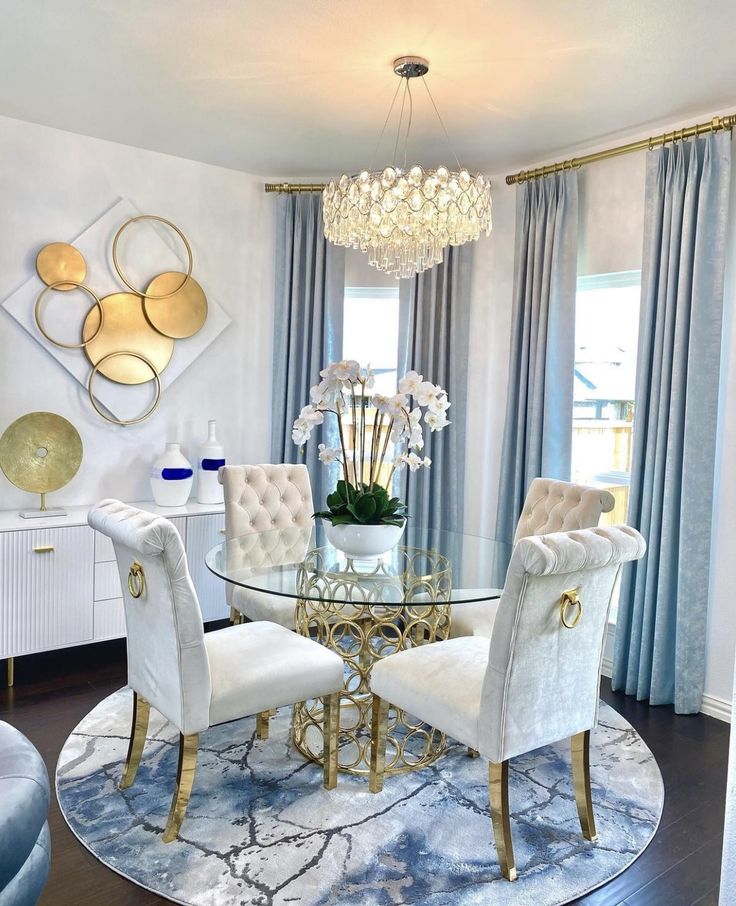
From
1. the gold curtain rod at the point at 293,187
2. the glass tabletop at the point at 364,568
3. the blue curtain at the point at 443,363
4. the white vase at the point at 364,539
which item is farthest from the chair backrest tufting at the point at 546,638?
A: the gold curtain rod at the point at 293,187

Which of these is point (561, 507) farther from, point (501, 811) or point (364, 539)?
point (501, 811)

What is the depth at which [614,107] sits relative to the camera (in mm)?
3406

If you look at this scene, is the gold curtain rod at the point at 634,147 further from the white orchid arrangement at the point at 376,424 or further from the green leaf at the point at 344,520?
the green leaf at the point at 344,520

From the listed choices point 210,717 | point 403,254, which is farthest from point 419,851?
point 403,254

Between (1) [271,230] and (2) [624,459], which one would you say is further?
(1) [271,230]

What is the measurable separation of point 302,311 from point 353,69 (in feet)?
5.88

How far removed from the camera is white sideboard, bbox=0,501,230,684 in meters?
3.52

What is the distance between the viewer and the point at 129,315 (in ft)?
13.9

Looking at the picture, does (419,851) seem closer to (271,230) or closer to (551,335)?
(551,335)

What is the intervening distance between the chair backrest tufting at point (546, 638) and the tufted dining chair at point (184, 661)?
0.65 metres

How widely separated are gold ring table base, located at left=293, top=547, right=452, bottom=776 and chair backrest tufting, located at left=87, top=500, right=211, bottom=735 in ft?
1.34

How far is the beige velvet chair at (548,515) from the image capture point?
10.3 feet

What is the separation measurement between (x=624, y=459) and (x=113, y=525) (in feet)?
8.95

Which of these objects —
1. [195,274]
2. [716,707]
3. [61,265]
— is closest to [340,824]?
[716,707]
